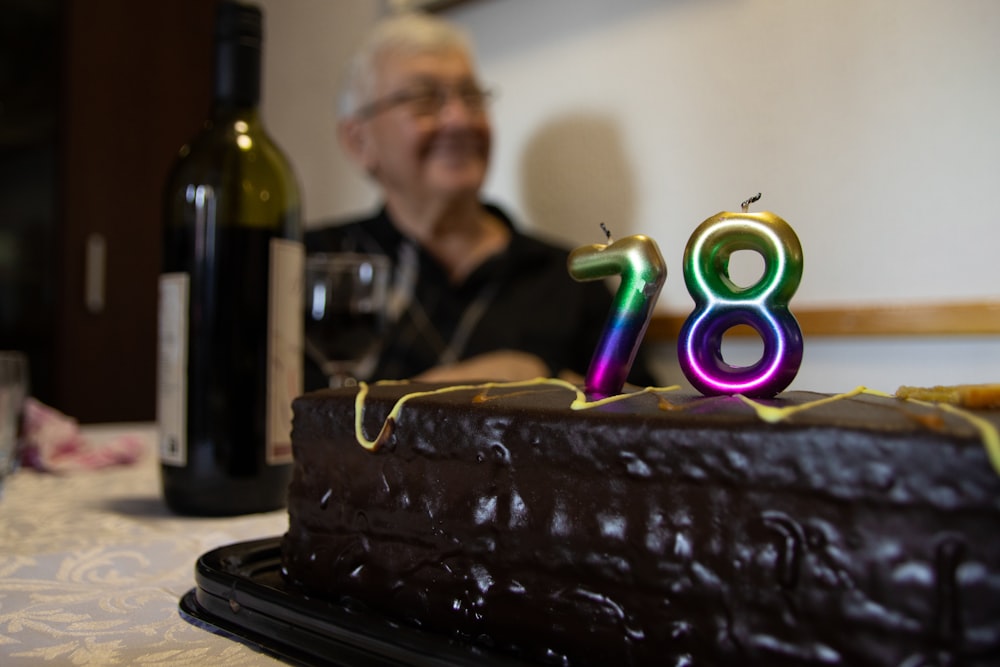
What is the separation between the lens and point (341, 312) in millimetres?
907

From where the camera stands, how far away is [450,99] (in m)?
1.64

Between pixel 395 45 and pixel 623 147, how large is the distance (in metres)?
0.54

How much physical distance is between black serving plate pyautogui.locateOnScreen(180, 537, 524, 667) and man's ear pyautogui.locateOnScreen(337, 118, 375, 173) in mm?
1398

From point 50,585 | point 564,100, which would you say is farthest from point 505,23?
point 50,585

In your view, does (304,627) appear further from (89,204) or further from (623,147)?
(89,204)

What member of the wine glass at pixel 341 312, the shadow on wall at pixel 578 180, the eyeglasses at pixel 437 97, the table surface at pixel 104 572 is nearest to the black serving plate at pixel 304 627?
the table surface at pixel 104 572

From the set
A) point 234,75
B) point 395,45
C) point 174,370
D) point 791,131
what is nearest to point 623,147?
point 791,131

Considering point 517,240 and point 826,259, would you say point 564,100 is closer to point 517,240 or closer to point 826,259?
point 517,240

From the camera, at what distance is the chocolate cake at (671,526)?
307 millimetres

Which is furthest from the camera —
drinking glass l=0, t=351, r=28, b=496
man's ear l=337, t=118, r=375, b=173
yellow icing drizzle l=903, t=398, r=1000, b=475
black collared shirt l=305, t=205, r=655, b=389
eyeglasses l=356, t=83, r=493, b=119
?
man's ear l=337, t=118, r=375, b=173

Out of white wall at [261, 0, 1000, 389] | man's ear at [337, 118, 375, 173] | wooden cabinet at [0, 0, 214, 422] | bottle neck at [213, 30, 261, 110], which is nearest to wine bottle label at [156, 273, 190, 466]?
bottle neck at [213, 30, 261, 110]

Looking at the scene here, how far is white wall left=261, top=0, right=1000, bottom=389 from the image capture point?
1.16 meters

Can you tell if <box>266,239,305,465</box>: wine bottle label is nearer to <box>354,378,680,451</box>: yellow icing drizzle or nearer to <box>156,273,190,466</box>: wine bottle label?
<box>156,273,190,466</box>: wine bottle label

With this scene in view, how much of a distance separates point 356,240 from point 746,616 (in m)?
1.50
